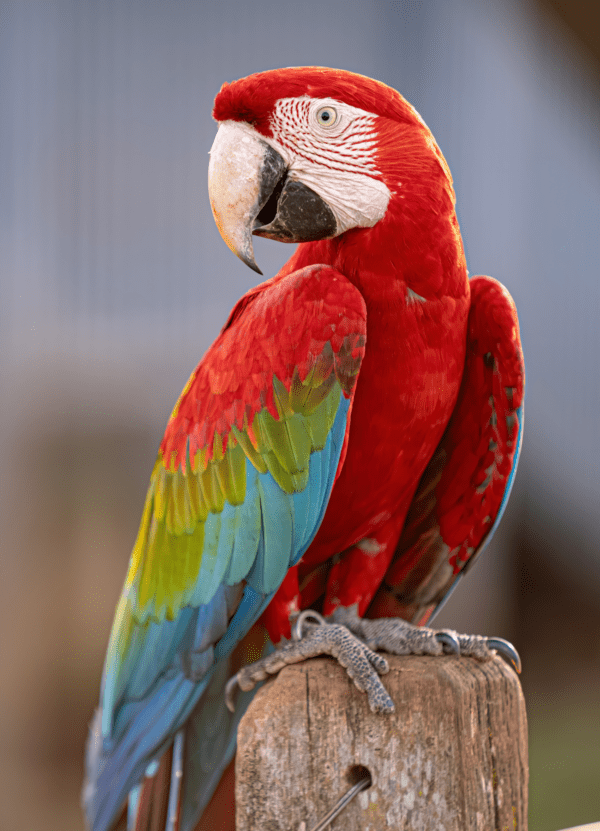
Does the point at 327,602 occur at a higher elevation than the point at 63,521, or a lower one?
higher

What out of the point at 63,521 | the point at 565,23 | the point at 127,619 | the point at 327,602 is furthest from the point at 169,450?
the point at 565,23

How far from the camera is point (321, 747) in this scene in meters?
0.74

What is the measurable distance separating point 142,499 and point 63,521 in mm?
340

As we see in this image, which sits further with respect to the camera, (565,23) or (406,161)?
(565,23)

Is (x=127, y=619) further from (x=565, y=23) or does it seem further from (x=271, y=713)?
(x=565, y=23)

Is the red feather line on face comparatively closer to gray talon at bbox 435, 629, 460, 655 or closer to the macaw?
the macaw

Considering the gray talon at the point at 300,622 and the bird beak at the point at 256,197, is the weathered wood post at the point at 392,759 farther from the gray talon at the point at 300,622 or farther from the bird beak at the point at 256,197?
the bird beak at the point at 256,197

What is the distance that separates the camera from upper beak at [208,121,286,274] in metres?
0.93

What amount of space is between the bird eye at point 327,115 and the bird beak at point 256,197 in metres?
0.08

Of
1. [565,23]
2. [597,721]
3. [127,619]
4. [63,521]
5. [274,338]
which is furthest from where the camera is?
[597,721]

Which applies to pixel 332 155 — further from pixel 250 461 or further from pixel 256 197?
pixel 250 461

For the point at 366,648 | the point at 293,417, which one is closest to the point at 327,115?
the point at 293,417

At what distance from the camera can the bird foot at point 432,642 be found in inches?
35.6

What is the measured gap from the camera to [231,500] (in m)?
0.96
